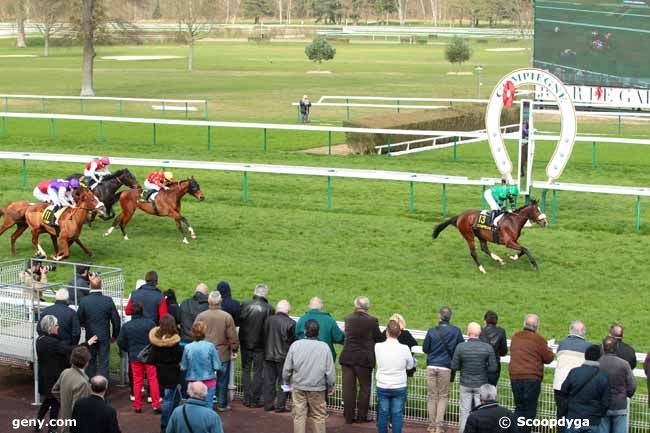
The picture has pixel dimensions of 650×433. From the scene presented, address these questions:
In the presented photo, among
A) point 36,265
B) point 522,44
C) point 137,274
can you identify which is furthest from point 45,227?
point 522,44

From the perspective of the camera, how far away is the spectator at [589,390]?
7215 mm

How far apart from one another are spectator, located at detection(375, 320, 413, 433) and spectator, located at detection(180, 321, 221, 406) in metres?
1.19

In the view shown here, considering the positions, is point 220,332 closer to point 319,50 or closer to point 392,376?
point 392,376

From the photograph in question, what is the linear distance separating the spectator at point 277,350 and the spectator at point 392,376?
0.97 m

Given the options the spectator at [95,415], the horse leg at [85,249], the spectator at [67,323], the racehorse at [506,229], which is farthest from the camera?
the horse leg at [85,249]

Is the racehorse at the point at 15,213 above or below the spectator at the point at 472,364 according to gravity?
above

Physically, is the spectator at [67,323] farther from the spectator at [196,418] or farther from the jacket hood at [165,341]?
the spectator at [196,418]

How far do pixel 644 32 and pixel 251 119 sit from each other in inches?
435

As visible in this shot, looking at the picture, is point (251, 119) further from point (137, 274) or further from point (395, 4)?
point (395, 4)

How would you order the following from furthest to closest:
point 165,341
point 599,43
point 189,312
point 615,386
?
point 599,43, point 189,312, point 165,341, point 615,386

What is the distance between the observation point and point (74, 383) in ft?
23.7

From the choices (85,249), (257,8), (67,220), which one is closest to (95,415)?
(67,220)

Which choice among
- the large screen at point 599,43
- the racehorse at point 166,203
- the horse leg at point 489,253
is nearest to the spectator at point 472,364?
the horse leg at point 489,253

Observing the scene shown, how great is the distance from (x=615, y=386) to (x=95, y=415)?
11.3ft
